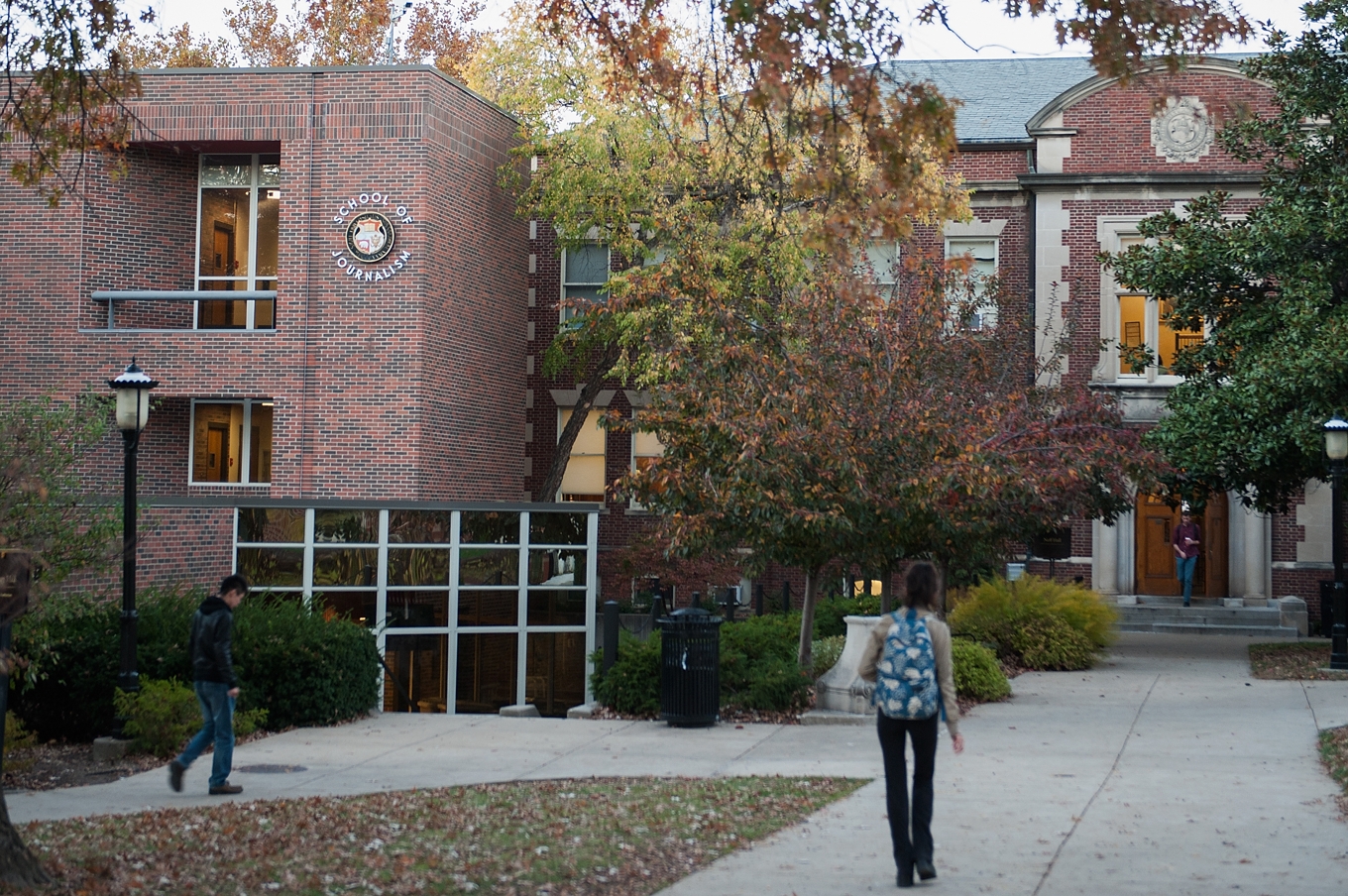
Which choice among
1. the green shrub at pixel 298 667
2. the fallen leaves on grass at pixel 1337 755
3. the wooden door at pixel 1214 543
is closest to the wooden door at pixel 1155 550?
the wooden door at pixel 1214 543

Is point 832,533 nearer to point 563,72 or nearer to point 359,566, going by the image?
point 359,566

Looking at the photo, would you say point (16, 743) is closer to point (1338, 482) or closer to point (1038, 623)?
point (1038, 623)

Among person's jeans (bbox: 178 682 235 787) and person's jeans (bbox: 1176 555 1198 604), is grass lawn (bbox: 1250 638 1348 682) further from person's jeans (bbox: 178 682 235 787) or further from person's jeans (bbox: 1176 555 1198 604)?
person's jeans (bbox: 178 682 235 787)

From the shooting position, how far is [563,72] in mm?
24312

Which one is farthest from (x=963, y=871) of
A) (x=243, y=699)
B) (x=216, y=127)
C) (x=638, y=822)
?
(x=216, y=127)

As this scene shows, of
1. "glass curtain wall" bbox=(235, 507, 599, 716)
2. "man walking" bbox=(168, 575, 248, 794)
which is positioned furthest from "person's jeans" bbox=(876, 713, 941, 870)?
"glass curtain wall" bbox=(235, 507, 599, 716)

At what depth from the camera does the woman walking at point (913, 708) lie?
23.4ft

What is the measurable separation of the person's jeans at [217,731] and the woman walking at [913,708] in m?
4.85

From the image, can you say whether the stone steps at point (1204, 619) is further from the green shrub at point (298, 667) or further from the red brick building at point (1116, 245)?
the green shrub at point (298, 667)

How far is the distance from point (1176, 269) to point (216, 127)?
14.9 metres

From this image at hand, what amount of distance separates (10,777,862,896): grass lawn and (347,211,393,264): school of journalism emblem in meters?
13.8

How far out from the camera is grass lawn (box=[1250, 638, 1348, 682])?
58.6 ft

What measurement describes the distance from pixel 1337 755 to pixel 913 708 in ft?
19.4

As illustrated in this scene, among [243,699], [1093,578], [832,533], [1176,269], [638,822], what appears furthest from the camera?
[1093,578]
